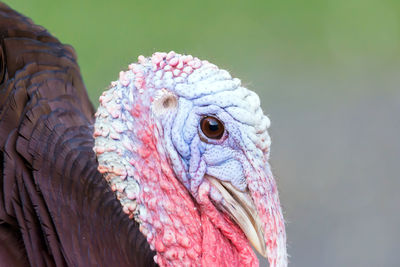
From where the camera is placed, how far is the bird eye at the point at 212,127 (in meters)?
1.75

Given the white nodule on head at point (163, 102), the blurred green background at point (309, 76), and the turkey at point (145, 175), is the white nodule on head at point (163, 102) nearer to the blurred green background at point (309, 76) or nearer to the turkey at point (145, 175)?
the turkey at point (145, 175)

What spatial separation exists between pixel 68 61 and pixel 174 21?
2602 mm

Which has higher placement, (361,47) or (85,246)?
(361,47)

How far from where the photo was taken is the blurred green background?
12.4 feet

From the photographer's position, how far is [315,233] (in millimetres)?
3721

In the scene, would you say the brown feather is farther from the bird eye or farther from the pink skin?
the bird eye

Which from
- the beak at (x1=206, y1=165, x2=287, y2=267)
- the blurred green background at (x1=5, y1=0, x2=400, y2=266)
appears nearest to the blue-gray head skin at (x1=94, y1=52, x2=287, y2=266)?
the beak at (x1=206, y1=165, x2=287, y2=267)

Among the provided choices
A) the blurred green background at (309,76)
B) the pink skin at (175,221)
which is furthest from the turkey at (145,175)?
the blurred green background at (309,76)

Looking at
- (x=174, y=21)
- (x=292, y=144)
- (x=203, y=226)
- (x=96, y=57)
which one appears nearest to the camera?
(x=203, y=226)

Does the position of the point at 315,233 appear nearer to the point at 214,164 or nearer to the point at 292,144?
the point at 292,144

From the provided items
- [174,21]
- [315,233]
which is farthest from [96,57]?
[315,233]

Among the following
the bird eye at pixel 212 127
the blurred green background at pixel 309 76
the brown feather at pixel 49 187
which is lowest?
the brown feather at pixel 49 187

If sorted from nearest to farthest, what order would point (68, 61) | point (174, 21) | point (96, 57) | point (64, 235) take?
point (64, 235)
point (68, 61)
point (96, 57)
point (174, 21)

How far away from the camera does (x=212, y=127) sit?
5.76ft
